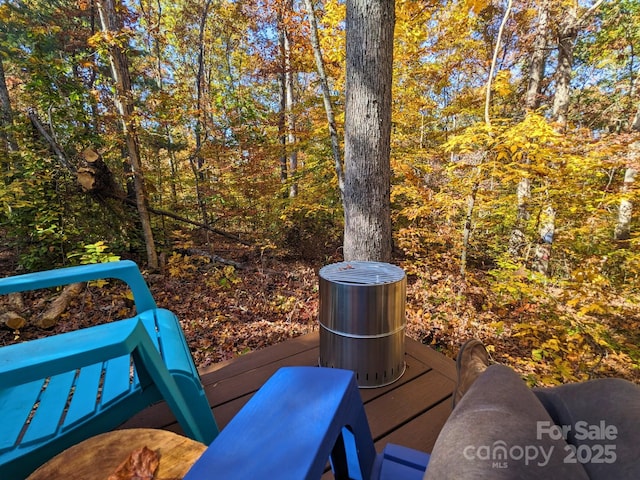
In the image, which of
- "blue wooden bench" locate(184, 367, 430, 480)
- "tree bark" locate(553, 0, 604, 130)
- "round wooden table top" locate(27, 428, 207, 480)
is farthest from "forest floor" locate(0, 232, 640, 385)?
"tree bark" locate(553, 0, 604, 130)

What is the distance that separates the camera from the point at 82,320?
118 inches

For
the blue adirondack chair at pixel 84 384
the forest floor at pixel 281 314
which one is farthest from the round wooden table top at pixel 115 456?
the forest floor at pixel 281 314

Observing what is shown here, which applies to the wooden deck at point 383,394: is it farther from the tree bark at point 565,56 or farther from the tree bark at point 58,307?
the tree bark at point 565,56

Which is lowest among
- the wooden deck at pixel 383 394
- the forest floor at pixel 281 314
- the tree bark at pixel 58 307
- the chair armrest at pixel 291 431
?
the forest floor at pixel 281 314

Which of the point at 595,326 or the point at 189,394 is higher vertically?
the point at 189,394

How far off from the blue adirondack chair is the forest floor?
4.95 ft

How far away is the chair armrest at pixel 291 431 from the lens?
Result: 1.28 ft

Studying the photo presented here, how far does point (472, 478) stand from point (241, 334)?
2.81 m

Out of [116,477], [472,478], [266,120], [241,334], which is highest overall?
[266,120]

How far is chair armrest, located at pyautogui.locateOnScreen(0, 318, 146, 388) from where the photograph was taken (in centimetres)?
65

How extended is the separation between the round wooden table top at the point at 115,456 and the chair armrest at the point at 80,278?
2.20 ft

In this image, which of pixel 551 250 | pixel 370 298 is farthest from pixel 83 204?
pixel 551 250

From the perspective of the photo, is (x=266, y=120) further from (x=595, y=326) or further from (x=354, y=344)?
(x=595, y=326)

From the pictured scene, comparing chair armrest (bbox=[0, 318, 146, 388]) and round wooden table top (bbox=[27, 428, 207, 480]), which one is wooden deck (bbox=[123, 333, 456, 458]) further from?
chair armrest (bbox=[0, 318, 146, 388])
